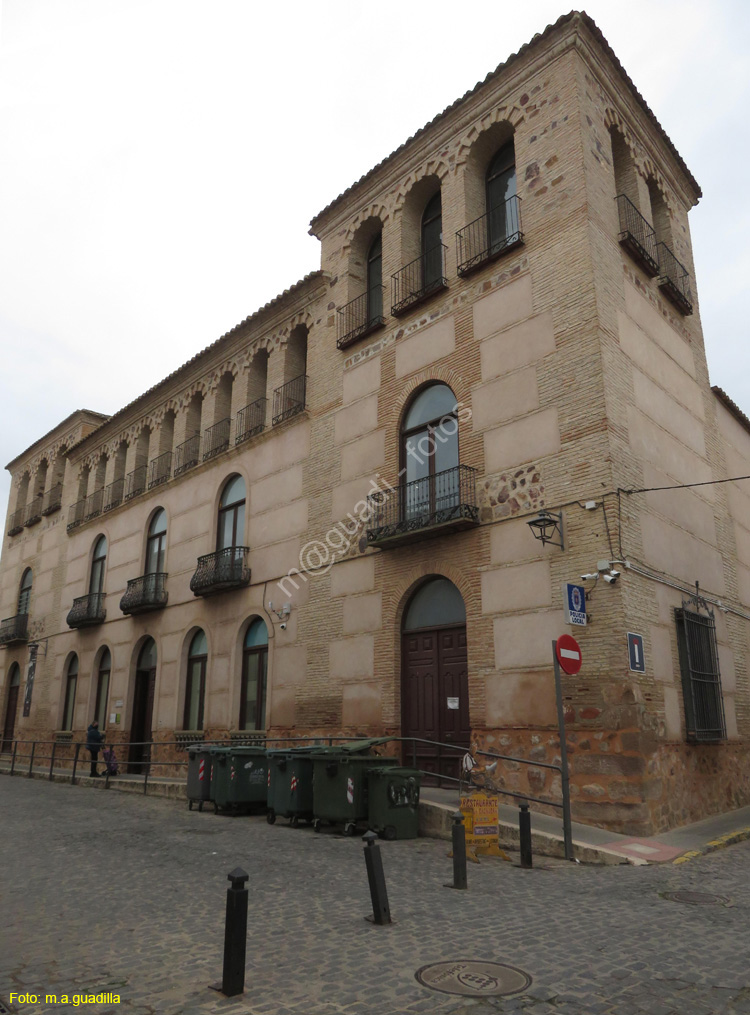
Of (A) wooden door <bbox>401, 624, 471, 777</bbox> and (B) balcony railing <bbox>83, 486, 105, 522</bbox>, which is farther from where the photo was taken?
(B) balcony railing <bbox>83, 486, 105, 522</bbox>

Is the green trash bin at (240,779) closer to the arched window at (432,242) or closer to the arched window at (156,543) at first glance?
the arched window at (432,242)

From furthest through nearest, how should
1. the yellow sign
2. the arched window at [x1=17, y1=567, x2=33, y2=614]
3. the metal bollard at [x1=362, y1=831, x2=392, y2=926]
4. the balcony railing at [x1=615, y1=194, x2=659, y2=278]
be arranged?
1. the arched window at [x1=17, y1=567, x2=33, y2=614]
2. the balcony railing at [x1=615, y1=194, x2=659, y2=278]
3. the yellow sign
4. the metal bollard at [x1=362, y1=831, x2=392, y2=926]

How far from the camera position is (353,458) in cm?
1720

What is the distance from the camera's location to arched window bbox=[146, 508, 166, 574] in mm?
23688

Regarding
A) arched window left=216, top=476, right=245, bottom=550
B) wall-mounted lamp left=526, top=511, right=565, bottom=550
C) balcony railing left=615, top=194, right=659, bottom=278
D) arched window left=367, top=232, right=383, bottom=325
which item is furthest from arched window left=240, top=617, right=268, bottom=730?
balcony railing left=615, top=194, right=659, bottom=278

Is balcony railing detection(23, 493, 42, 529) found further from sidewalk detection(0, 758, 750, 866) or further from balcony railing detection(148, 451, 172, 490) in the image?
sidewalk detection(0, 758, 750, 866)

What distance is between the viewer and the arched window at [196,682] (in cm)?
A: 2075

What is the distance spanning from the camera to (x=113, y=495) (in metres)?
27.2

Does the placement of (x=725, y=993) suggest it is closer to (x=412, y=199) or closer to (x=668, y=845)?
(x=668, y=845)

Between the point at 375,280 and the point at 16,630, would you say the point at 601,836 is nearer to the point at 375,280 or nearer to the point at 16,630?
the point at 375,280

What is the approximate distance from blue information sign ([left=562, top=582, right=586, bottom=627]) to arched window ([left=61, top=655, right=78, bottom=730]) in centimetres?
2067

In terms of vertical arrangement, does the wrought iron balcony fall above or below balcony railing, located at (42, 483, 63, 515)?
above

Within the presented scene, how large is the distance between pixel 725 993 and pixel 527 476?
9135 mm

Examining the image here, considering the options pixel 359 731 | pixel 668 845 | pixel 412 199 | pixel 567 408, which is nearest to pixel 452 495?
pixel 567 408
